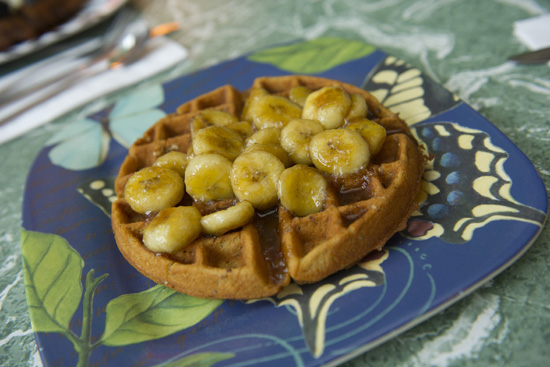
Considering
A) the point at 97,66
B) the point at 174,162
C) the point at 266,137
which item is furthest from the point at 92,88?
the point at 266,137

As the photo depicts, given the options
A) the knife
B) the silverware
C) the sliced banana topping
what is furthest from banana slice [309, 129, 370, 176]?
the silverware

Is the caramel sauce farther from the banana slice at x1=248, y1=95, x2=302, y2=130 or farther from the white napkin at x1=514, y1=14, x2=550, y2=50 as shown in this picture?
the white napkin at x1=514, y1=14, x2=550, y2=50

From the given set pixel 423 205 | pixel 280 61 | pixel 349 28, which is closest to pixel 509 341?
pixel 423 205

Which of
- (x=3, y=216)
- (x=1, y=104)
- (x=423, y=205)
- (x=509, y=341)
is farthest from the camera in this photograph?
(x=1, y=104)

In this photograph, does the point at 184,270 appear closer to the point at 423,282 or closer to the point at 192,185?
the point at 192,185

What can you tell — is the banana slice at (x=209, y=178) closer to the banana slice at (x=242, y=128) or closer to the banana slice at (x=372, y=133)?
the banana slice at (x=242, y=128)

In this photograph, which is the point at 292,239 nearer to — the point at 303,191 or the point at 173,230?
the point at 303,191
